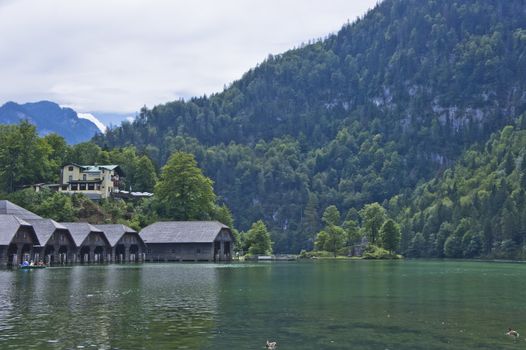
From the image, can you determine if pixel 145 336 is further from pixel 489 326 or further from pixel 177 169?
pixel 177 169

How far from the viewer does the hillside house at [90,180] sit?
166 meters

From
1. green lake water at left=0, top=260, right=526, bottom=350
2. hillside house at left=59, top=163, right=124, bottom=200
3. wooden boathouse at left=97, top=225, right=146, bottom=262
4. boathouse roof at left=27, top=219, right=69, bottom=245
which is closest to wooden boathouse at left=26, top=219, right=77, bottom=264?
boathouse roof at left=27, top=219, right=69, bottom=245

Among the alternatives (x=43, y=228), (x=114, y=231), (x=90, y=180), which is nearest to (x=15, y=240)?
(x=43, y=228)

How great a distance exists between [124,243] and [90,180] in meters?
34.1

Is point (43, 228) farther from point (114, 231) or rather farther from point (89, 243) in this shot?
point (114, 231)

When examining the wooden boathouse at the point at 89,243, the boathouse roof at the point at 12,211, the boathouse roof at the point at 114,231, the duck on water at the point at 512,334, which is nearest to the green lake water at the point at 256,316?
the duck on water at the point at 512,334

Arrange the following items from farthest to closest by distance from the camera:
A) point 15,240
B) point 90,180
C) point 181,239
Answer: point 90,180 → point 181,239 → point 15,240

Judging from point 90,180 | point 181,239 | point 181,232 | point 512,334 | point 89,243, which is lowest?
point 512,334

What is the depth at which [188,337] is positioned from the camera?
35.4m

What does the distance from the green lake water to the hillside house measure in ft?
328

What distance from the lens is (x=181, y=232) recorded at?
5743 inches

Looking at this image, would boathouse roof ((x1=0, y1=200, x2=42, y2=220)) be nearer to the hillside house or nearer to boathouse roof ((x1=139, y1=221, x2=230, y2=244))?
boathouse roof ((x1=139, y1=221, x2=230, y2=244))

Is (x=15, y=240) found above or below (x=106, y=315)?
above

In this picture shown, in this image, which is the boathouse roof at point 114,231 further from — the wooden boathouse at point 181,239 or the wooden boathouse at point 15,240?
the wooden boathouse at point 15,240
